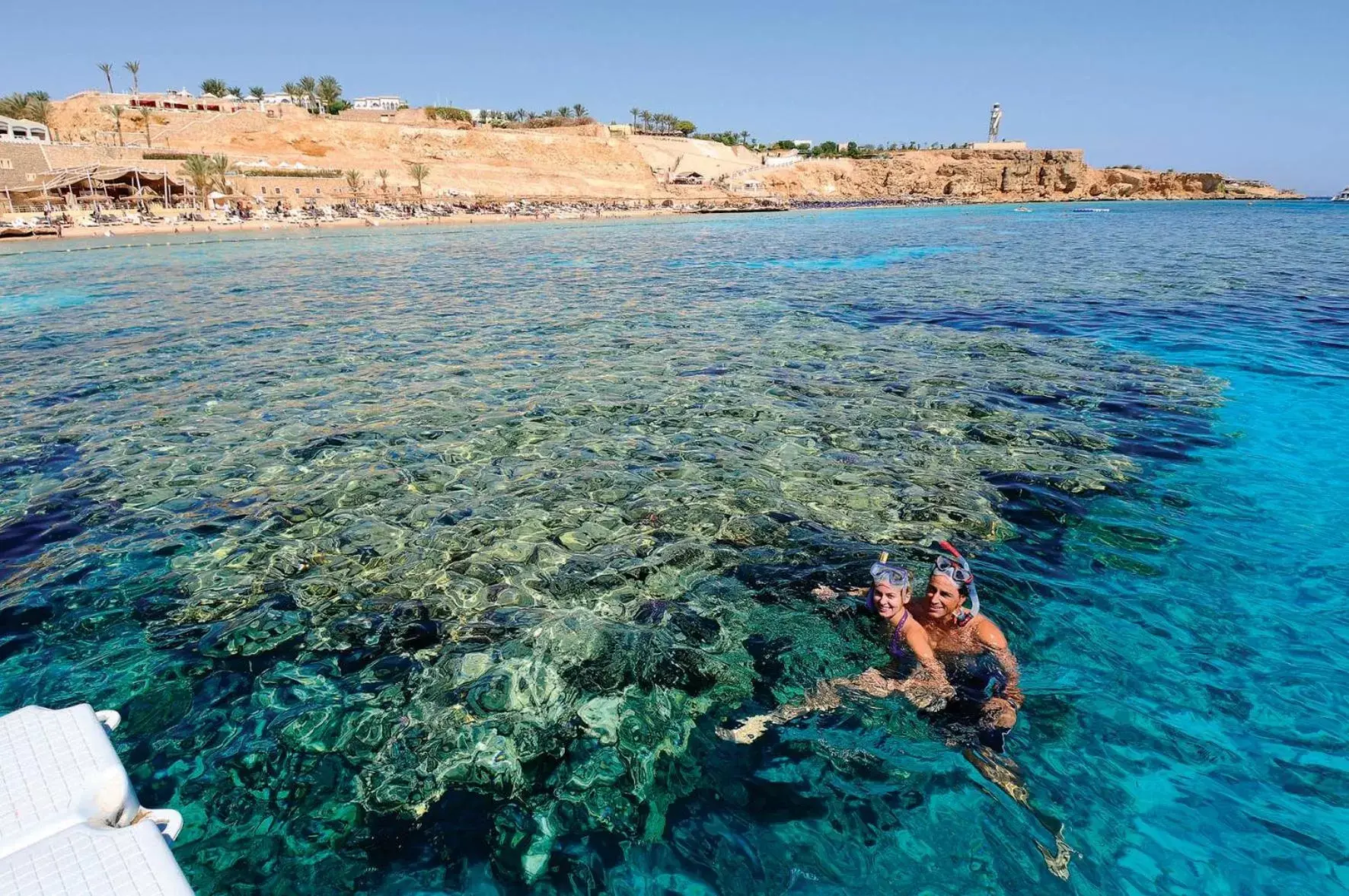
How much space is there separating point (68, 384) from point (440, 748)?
12.4 metres

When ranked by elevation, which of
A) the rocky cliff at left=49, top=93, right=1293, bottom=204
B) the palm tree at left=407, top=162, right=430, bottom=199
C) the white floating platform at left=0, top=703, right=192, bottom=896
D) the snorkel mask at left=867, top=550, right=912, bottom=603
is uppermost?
the rocky cliff at left=49, top=93, right=1293, bottom=204

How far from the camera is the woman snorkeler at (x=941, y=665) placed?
171 inches

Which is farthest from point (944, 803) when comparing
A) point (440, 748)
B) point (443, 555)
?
point (443, 555)

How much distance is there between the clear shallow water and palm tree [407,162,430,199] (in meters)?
63.9

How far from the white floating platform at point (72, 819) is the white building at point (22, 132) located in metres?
66.0

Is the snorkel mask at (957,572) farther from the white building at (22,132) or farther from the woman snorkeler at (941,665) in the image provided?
the white building at (22,132)

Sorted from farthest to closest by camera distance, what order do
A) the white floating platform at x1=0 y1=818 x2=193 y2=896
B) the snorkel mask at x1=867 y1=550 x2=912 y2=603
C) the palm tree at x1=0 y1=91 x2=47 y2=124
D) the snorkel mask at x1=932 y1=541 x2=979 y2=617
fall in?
1. the palm tree at x1=0 y1=91 x2=47 y2=124
2. the snorkel mask at x1=867 y1=550 x2=912 y2=603
3. the snorkel mask at x1=932 y1=541 x2=979 y2=617
4. the white floating platform at x1=0 y1=818 x2=193 y2=896

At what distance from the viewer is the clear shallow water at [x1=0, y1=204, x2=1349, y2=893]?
3633 millimetres

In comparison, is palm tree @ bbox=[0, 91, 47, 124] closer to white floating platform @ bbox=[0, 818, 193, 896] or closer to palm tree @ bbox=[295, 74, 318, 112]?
palm tree @ bbox=[295, 74, 318, 112]

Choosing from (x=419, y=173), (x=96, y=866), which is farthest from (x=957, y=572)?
(x=419, y=173)

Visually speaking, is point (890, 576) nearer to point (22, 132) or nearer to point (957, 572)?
point (957, 572)

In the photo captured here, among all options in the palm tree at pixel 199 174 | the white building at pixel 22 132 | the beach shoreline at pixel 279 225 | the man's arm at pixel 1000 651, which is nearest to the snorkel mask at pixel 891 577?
the man's arm at pixel 1000 651

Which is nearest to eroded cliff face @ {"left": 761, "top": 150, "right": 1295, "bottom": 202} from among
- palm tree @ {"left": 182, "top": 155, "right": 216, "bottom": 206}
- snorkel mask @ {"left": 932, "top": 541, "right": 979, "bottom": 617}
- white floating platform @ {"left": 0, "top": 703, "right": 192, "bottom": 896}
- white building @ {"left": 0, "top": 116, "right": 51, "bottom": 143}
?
palm tree @ {"left": 182, "top": 155, "right": 216, "bottom": 206}

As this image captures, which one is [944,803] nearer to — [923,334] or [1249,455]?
[1249,455]
